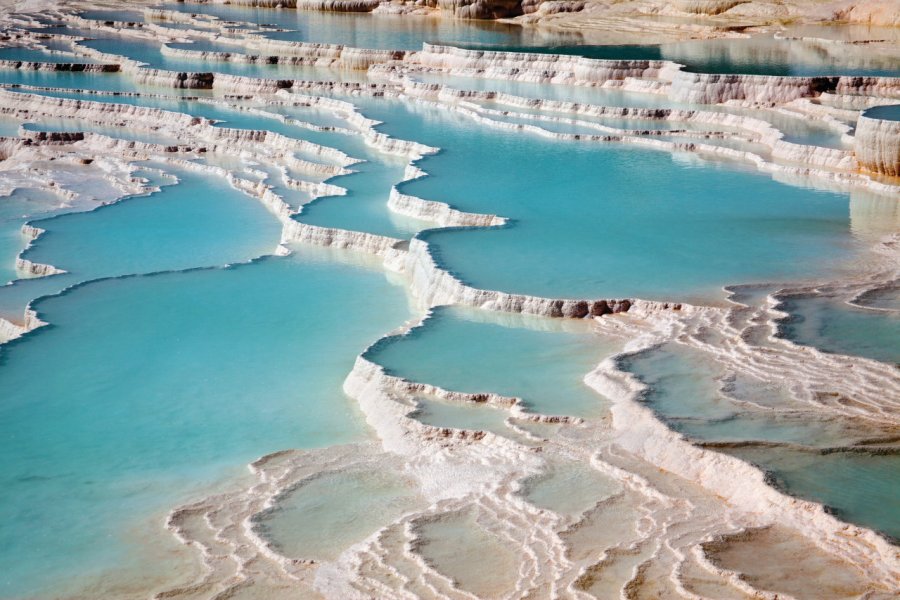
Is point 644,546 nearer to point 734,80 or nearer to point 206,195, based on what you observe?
point 206,195

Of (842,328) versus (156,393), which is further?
(156,393)

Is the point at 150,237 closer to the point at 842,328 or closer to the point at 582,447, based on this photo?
the point at 582,447

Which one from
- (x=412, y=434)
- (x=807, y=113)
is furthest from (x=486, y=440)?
(x=807, y=113)

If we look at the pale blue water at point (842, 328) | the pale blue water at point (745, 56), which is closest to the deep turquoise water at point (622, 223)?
the pale blue water at point (842, 328)

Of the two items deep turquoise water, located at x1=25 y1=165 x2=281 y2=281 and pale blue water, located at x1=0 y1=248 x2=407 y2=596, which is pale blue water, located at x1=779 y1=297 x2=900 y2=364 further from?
deep turquoise water, located at x1=25 y1=165 x2=281 y2=281

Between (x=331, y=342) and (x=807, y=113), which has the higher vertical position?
(x=807, y=113)

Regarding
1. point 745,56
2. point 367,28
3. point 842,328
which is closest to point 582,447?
point 842,328

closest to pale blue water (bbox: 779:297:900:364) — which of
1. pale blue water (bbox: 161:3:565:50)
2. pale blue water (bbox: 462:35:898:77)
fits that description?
pale blue water (bbox: 462:35:898:77)
